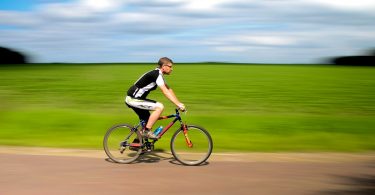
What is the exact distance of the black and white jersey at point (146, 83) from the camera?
9.34 metres

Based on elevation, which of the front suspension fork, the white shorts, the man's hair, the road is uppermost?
the man's hair

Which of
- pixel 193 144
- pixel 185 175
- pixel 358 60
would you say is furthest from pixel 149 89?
pixel 358 60

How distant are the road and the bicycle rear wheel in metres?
0.20

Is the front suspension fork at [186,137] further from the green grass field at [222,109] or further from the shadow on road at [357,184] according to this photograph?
the shadow on road at [357,184]

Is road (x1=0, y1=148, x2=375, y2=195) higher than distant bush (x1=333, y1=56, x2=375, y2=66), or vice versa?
distant bush (x1=333, y1=56, x2=375, y2=66)

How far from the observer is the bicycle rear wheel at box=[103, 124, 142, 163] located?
9750 mm

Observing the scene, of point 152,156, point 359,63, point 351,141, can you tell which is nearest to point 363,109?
point 351,141

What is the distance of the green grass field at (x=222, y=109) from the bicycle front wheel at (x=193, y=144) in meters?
2.28

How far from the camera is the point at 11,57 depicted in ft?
156

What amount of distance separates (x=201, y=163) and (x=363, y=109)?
13174mm

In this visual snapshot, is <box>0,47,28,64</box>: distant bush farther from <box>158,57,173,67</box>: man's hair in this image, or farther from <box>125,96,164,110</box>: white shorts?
<box>158,57,173,67</box>: man's hair

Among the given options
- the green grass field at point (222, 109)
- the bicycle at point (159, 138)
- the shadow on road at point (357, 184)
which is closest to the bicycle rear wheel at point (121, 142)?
the bicycle at point (159, 138)

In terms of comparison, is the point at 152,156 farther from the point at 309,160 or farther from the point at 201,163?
the point at 309,160

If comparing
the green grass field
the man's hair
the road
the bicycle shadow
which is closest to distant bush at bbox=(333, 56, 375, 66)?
the green grass field
